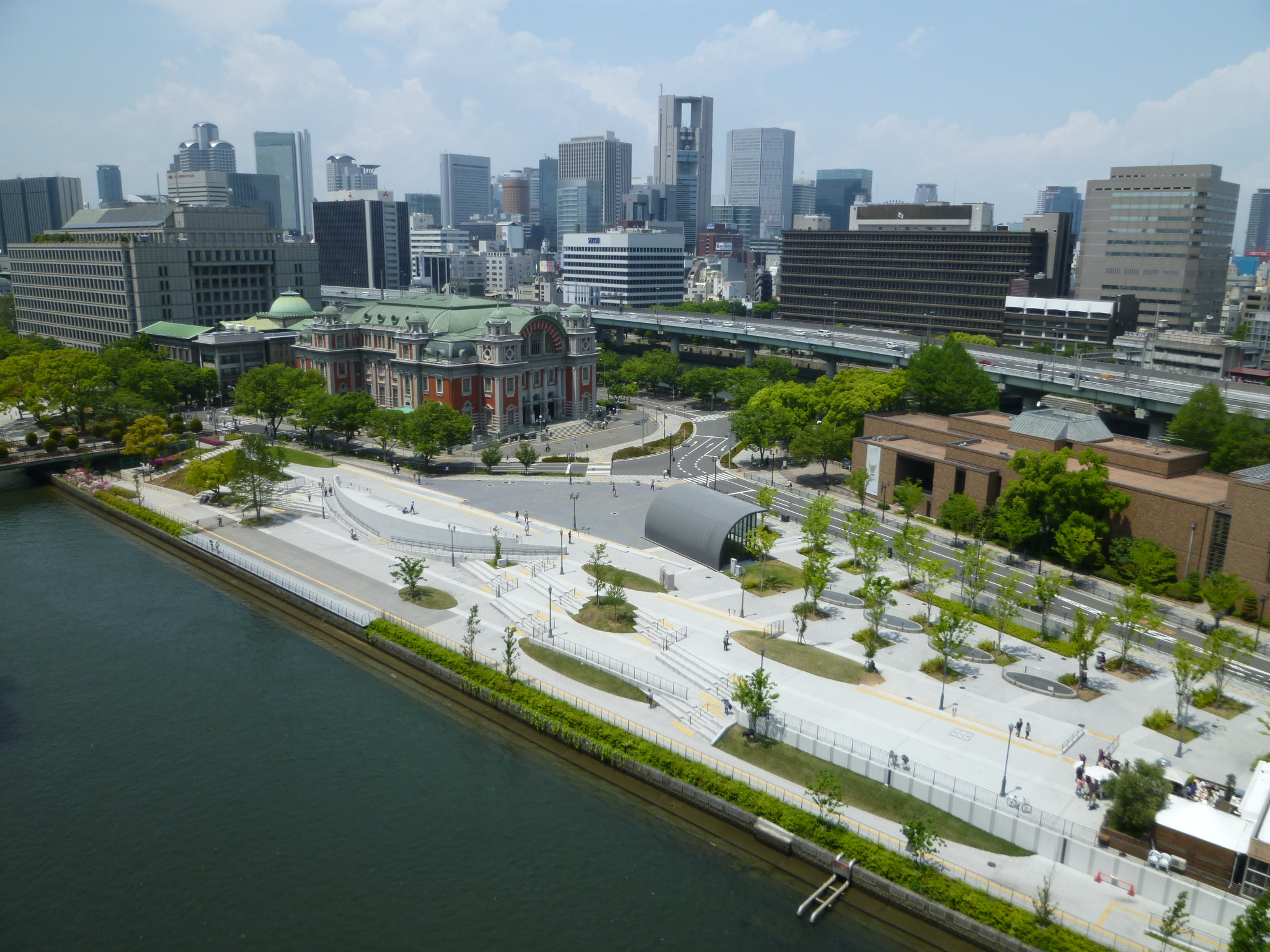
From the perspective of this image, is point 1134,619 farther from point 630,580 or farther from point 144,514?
point 144,514

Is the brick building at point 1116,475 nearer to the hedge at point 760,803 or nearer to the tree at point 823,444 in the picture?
the tree at point 823,444

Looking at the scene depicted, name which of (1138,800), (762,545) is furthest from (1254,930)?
(762,545)

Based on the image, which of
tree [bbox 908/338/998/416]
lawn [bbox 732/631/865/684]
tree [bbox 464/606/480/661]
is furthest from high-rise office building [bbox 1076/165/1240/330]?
tree [bbox 464/606/480/661]

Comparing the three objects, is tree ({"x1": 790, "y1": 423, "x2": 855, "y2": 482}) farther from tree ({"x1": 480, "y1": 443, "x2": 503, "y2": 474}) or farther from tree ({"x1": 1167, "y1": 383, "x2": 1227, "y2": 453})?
tree ({"x1": 480, "y1": 443, "x2": 503, "y2": 474})

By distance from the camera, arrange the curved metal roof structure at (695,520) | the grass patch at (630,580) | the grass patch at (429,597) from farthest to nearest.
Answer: the curved metal roof structure at (695,520)
the grass patch at (630,580)
the grass patch at (429,597)

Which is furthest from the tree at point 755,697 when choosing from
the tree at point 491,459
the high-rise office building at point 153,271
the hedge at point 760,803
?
the high-rise office building at point 153,271

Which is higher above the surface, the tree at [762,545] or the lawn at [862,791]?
the tree at [762,545]

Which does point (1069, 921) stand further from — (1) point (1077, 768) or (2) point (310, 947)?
(2) point (310, 947)
